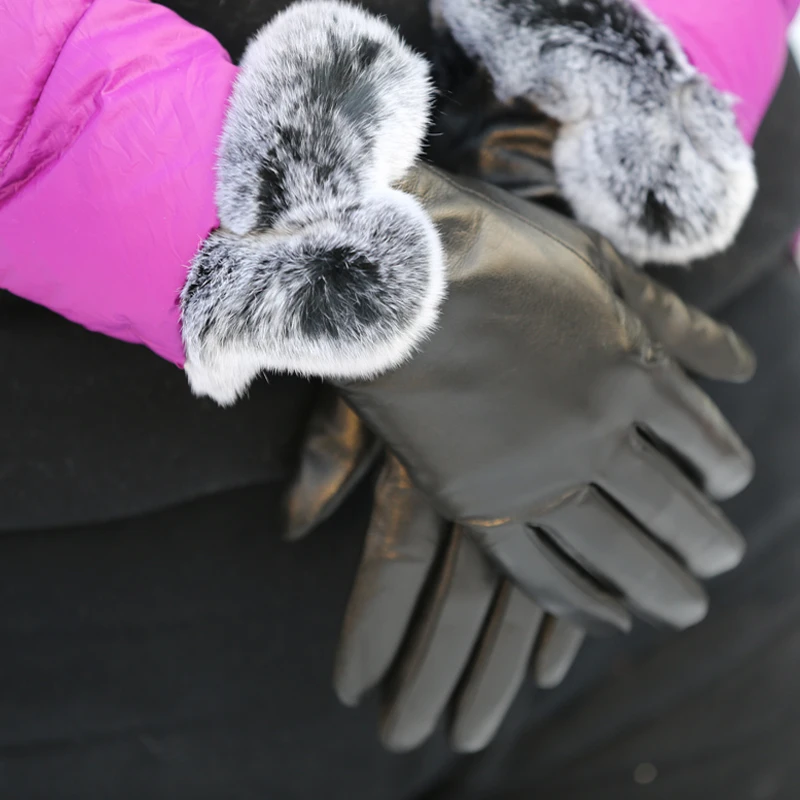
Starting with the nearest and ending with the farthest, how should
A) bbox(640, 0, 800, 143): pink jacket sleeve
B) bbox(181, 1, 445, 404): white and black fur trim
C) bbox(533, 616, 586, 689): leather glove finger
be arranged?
bbox(181, 1, 445, 404): white and black fur trim
bbox(640, 0, 800, 143): pink jacket sleeve
bbox(533, 616, 586, 689): leather glove finger

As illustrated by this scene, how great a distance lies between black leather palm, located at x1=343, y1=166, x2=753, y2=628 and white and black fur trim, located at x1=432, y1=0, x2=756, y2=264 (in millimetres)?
40

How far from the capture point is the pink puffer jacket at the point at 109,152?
0.43 metres

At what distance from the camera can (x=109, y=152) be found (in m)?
0.44

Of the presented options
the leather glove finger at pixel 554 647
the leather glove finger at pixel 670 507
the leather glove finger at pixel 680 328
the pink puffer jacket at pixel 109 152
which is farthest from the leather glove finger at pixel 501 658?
the pink puffer jacket at pixel 109 152

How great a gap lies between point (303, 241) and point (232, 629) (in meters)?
0.38

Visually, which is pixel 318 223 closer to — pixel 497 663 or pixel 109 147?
pixel 109 147

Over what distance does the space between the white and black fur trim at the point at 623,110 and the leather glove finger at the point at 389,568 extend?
10.4 inches

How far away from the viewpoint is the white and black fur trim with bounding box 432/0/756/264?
0.51m

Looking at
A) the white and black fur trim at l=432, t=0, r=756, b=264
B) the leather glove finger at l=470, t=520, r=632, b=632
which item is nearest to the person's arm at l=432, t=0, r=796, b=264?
the white and black fur trim at l=432, t=0, r=756, b=264

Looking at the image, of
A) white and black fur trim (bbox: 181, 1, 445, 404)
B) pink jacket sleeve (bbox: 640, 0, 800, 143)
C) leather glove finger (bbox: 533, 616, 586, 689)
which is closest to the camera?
white and black fur trim (bbox: 181, 1, 445, 404)

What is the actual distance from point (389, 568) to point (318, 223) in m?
0.28

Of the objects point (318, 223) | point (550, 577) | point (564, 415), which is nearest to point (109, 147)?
point (318, 223)

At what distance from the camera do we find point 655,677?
773 millimetres

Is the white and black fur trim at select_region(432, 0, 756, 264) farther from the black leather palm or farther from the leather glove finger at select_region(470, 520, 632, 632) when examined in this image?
the leather glove finger at select_region(470, 520, 632, 632)
